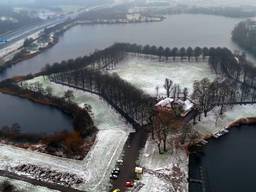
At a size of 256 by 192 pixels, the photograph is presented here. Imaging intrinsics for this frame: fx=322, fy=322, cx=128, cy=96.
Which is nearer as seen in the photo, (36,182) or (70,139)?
(36,182)

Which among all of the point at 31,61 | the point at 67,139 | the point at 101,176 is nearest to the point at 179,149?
the point at 101,176

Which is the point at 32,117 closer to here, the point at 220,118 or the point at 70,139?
the point at 70,139

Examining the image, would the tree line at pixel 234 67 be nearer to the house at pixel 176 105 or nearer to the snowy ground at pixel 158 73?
the snowy ground at pixel 158 73

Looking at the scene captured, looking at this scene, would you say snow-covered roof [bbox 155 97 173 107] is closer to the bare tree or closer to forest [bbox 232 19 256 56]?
the bare tree

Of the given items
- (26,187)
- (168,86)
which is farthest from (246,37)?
(26,187)

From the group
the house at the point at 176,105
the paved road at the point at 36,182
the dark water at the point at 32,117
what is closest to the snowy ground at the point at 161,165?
the house at the point at 176,105

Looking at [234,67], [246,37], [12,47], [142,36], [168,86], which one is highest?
[246,37]
